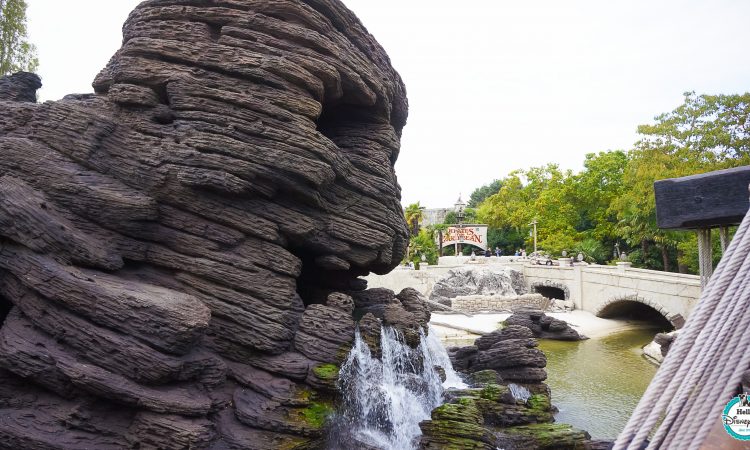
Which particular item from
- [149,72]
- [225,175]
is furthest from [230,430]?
[149,72]

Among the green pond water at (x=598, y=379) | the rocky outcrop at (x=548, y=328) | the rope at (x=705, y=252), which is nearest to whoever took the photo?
the rope at (x=705, y=252)

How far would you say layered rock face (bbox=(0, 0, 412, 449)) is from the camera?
8.84m

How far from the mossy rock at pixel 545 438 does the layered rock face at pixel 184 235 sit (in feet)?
13.2

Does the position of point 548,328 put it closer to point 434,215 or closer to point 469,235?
point 469,235

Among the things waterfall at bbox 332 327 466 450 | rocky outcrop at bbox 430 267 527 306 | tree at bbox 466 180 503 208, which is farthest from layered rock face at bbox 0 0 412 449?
tree at bbox 466 180 503 208

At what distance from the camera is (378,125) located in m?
15.4

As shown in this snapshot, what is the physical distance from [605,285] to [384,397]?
90.4 ft

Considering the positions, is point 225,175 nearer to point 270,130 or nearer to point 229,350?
point 270,130

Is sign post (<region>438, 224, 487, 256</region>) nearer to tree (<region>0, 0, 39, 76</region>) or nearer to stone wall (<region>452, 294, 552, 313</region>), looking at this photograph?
stone wall (<region>452, 294, 552, 313</region>)

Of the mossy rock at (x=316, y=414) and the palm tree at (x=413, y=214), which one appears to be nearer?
the mossy rock at (x=316, y=414)

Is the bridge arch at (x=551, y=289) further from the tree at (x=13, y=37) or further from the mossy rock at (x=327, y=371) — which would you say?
the tree at (x=13, y=37)

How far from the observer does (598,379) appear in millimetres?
19422

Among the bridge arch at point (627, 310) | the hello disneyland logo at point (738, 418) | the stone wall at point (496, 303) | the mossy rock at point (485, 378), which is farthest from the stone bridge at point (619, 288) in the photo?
the hello disneyland logo at point (738, 418)

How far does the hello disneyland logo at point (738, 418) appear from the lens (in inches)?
75.5
